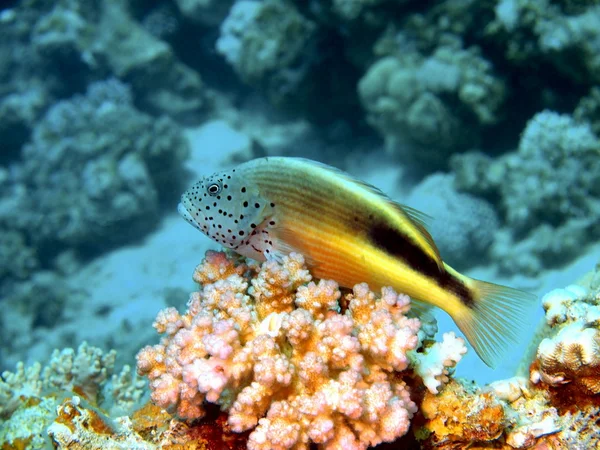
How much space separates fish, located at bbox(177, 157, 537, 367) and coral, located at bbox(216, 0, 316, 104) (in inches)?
417

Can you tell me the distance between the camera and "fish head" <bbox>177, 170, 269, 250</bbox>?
7.67 ft

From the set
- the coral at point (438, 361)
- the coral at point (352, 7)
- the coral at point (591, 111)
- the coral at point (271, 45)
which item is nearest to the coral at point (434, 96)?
the coral at point (352, 7)

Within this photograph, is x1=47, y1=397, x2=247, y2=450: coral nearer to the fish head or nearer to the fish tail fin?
the fish head

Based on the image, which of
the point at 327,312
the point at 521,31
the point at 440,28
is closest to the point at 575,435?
the point at 327,312

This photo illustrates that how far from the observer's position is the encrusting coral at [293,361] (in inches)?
68.2

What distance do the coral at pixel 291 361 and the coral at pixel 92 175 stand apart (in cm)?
1084

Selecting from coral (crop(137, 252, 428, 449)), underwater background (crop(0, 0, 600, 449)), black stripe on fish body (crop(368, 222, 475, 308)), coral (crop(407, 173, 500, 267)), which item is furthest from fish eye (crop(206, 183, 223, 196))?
coral (crop(407, 173, 500, 267))

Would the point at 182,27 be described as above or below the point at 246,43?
above

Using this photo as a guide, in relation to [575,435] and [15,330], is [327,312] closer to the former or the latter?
[575,435]

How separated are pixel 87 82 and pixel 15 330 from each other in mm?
8114

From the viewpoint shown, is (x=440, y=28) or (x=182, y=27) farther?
(x=182, y=27)

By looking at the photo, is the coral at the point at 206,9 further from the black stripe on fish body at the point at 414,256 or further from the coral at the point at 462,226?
the black stripe on fish body at the point at 414,256

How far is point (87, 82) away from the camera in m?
15.0

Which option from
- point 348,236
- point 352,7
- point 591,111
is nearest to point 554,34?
point 591,111
